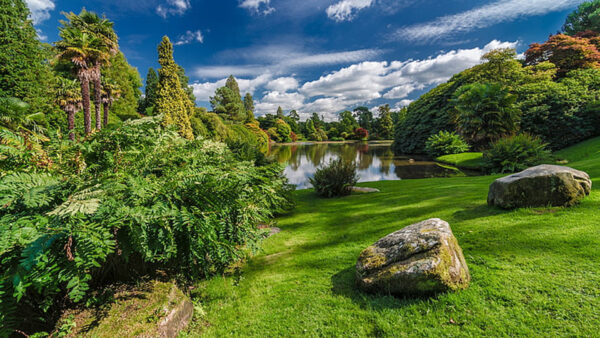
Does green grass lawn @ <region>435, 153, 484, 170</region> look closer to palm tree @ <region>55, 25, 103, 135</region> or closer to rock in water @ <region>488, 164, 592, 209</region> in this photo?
rock in water @ <region>488, 164, 592, 209</region>

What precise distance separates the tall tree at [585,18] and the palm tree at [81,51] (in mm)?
54687

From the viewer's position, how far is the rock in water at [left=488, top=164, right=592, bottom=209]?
3711mm

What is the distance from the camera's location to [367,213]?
19.3 ft

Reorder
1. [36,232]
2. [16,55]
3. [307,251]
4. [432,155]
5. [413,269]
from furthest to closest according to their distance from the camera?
[432,155] → [16,55] → [307,251] → [413,269] → [36,232]

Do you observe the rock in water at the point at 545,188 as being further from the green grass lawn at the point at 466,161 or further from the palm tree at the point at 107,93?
the palm tree at the point at 107,93

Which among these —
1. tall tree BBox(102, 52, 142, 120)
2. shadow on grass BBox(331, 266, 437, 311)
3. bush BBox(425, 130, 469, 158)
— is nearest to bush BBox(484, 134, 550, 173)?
bush BBox(425, 130, 469, 158)

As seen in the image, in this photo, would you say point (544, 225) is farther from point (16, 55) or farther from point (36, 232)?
point (16, 55)

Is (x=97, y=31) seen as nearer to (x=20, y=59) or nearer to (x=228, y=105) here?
(x=20, y=59)

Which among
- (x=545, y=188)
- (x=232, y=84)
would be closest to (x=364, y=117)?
(x=232, y=84)

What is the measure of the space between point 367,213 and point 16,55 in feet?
76.9

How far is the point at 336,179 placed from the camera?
8.66m

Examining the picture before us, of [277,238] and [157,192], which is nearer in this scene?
[157,192]

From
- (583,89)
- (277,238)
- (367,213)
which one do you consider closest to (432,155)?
(583,89)

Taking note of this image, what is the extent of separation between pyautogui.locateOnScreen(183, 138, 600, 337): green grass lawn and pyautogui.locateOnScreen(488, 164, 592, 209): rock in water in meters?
0.17
